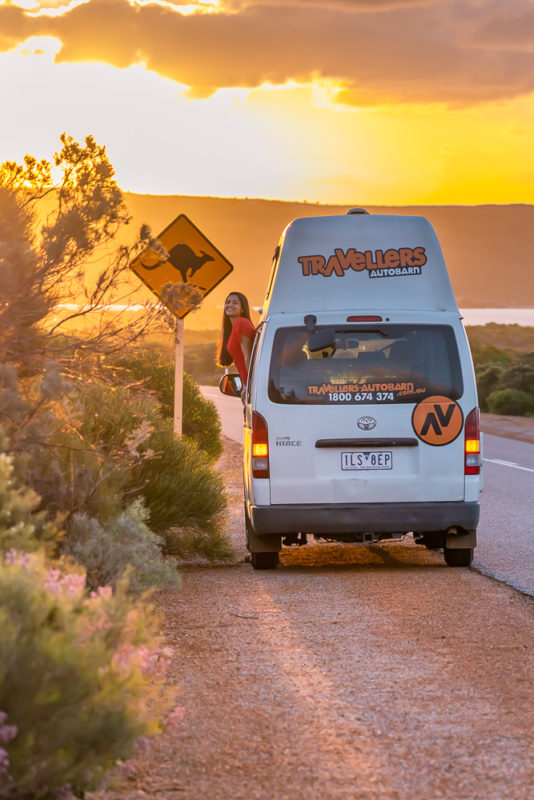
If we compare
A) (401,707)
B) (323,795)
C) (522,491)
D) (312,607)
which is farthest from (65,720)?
(522,491)

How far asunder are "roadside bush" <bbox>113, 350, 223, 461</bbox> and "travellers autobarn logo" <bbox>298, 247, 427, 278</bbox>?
18.3 feet

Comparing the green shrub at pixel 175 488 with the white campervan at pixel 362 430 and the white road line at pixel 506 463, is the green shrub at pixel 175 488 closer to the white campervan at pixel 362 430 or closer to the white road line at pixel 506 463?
the white campervan at pixel 362 430

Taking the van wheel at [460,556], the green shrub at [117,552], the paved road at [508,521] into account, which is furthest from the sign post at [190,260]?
the green shrub at [117,552]

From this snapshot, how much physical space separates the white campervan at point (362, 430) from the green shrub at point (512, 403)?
103 ft

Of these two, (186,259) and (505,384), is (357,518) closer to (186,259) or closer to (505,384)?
(186,259)

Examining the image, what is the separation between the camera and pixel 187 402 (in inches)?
663

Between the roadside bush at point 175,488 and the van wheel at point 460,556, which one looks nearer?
the roadside bush at point 175,488

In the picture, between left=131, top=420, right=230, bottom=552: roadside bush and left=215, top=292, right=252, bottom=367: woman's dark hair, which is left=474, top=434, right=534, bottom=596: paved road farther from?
left=215, top=292, right=252, bottom=367: woman's dark hair

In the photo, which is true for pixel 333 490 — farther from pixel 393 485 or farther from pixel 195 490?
pixel 195 490

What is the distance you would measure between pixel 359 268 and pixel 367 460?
6.25 ft

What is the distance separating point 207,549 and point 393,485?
167 cm

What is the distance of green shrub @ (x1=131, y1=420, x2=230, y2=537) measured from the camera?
9.64 meters

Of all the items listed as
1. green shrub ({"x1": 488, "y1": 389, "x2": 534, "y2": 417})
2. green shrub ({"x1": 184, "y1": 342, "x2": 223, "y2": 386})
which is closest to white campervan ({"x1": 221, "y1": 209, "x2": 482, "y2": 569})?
green shrub ({"x1": 488, "y1": 389, "x2": 534, "y2": 417})

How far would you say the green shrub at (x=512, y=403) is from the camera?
40719 millimetres
